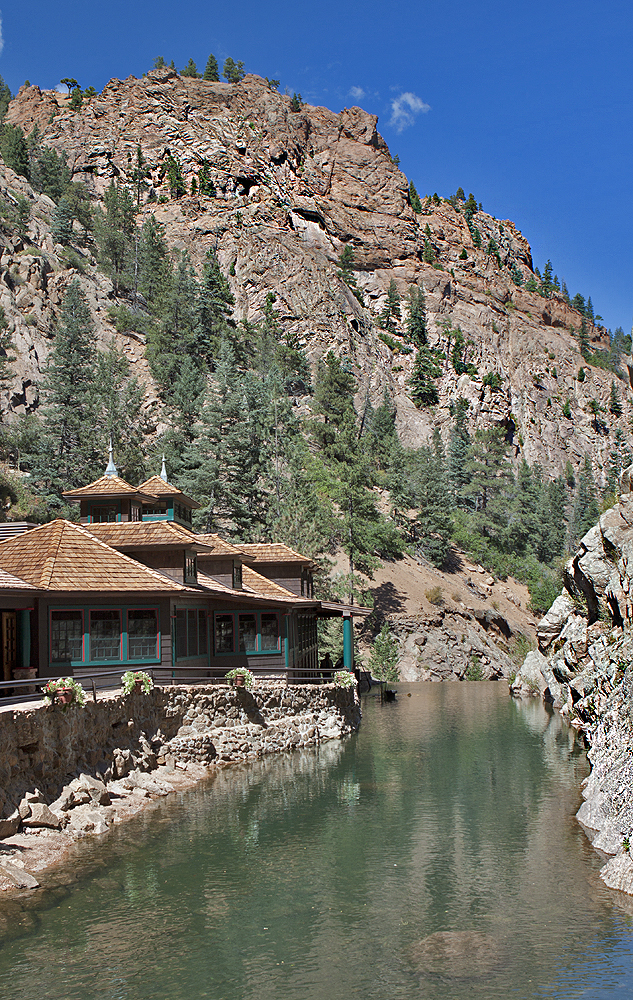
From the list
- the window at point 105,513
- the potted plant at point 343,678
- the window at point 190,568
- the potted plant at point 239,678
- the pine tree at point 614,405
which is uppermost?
the pine tree at point 614,405

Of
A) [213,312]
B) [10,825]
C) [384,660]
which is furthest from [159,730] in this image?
[213,312]

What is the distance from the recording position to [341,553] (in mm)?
66000

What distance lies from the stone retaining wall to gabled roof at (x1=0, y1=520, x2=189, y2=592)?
12.6 ft

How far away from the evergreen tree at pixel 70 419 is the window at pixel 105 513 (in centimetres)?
1854

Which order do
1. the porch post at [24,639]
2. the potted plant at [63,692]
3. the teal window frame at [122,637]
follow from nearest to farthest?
the potted plant at [63,692]
the porch post at [24,639]
the teal window frame at [122,637]

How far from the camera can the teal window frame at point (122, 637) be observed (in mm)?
25953

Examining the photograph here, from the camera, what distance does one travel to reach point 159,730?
25875 millimetres

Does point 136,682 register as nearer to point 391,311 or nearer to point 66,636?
point 66,636

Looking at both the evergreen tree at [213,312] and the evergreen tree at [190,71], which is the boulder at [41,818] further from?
the evergreen tree at [190,71]

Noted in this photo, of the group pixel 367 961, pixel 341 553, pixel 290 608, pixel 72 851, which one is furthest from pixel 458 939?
pixel 341 553

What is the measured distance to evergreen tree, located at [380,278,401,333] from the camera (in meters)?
117

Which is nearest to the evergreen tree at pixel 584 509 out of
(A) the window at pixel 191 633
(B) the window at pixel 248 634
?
(B) the window at pixel 248 634

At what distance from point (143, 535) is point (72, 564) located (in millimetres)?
4470

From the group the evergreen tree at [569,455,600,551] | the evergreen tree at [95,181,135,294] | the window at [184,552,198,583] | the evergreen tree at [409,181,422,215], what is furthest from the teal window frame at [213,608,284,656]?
the evergreen tree at [409,181,422,215]
